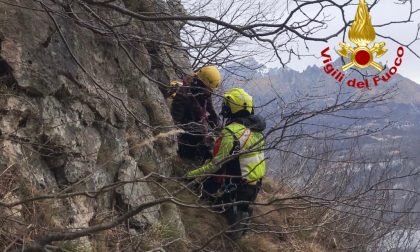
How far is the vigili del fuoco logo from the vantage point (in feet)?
13.2

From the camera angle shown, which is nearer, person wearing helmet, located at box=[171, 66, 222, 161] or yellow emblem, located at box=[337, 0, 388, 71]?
yellow emblem, located at box=[337, 0, 388, 71]

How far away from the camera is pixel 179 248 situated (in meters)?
5.12

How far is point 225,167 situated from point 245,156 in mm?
290

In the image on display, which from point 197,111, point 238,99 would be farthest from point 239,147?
point 197,111

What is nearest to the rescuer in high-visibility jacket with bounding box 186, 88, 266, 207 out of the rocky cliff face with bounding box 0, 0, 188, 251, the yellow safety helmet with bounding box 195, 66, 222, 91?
the yellow safety helmet with bounding box 195, 66, 222, 91

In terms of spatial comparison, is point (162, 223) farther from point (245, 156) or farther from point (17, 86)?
point (17, 86)

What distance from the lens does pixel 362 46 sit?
440 cm

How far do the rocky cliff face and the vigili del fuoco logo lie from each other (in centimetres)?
142

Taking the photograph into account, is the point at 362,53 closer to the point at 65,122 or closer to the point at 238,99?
the point at 238,99

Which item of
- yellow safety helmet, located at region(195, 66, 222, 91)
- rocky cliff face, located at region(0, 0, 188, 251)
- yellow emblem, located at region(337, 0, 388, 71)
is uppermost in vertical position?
yellow emblem, located at region(337, 0, 388, 71)

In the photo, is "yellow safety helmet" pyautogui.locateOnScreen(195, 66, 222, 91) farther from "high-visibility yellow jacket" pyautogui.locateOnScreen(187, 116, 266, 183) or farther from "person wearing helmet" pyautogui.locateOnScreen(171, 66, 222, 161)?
"high-visibility yellow jacket" pyautogui.locateOnScreen(187, 116, 266, 183)

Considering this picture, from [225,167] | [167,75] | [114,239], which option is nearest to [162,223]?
[114,239]

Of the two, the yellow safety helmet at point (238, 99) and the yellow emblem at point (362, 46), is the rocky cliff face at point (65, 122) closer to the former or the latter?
the yellow safety helmet at point (238, 99)

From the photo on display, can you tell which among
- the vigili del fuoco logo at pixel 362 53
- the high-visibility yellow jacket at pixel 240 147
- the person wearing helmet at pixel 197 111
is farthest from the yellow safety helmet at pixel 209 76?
the vigili del fuoco logo at pixel 362 53
